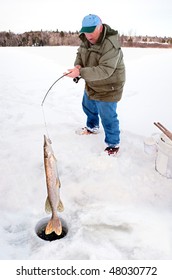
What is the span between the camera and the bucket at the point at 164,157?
3.93m

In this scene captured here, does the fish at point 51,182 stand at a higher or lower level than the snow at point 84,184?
higher

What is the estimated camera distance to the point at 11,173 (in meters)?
4.21

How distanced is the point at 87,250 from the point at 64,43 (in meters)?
10.3

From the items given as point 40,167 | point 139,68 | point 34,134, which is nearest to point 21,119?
point 34,134

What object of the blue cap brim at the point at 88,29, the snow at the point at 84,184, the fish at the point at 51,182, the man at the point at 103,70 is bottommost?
the snow at the point at 84,184

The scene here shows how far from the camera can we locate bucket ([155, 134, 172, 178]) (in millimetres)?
3926

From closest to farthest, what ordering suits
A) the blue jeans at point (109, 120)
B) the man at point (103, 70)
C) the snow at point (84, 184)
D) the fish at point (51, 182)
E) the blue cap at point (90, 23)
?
the fish at point (51, 182)
the snow at point (84, 184)
the blue cap at point (90, 23)
the man at point (103, 70)
the blue jeans at point (109, 120)

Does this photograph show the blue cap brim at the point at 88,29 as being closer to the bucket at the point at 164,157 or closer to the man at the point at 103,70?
the man at the point at 103,70

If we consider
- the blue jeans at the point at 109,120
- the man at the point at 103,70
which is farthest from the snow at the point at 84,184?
the man at the point at 103,70

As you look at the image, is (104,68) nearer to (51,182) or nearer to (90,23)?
(90,23)

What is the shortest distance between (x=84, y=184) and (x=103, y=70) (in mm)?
1441

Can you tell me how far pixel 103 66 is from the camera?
158 inches

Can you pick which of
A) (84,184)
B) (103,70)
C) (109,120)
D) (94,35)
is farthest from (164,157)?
(94,35)

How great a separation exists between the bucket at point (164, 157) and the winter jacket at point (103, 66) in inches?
34.9
